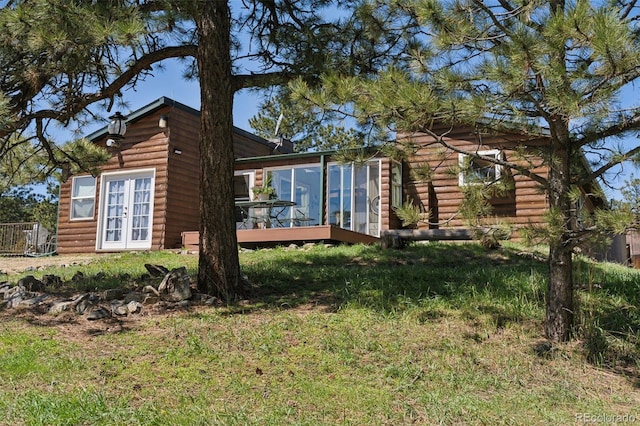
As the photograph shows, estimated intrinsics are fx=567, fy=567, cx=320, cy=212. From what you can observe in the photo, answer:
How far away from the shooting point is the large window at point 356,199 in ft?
41.9

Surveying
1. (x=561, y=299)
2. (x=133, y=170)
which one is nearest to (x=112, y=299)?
(x=561, y=299)

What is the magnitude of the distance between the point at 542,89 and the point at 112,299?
14.5 ft

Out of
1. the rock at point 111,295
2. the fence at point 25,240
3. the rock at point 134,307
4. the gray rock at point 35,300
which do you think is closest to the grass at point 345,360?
the rock at point 134,307

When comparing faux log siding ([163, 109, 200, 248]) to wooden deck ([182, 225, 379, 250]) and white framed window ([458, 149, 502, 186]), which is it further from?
white framed window ([458, 149, 502, 186])

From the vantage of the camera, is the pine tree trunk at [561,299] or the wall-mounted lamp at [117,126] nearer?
the pine tree trunk at [561,299]

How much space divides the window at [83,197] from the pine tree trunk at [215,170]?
9.71m

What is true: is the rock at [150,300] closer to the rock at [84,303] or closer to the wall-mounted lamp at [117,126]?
the rock at [84,303]

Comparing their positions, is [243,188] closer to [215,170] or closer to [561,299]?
[215,170]

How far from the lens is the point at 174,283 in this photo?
5766mm

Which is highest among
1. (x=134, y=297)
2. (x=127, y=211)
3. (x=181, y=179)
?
(x=181, y=179)

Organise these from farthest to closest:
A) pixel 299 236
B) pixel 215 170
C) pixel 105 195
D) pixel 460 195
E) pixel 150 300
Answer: pixel 105 195
pixel 460 195
pixel 299 236
pixel 215 170
pixel 150 300

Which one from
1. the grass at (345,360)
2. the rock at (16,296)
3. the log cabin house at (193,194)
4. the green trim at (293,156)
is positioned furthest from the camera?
the green trim at (293,156)

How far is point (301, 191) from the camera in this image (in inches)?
535

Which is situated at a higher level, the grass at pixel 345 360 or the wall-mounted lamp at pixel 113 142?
the wall-mounted lamp at pixel 113 142
